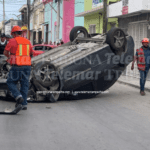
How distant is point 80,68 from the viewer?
8.23m

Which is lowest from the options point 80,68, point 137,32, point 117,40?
point 80,68

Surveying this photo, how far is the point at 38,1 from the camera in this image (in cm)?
4609

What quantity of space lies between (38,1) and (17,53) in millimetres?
40608

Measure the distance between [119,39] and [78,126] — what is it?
13.3 feet

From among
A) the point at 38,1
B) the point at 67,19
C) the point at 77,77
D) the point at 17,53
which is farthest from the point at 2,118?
the point at 38,1

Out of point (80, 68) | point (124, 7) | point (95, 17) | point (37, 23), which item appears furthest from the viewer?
point (37, 23)

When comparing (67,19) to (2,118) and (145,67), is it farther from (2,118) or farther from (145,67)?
(2,118)

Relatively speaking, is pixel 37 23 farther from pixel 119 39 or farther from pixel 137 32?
pixel 119 39

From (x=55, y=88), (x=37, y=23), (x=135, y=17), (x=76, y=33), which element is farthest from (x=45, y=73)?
(x=37, y=23)

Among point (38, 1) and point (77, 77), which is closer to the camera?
point (77, 77)

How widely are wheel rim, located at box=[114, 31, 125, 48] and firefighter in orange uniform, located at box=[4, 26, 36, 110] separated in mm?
2989

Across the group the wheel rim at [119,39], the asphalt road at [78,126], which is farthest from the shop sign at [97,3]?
the asphalt road at [78,126]

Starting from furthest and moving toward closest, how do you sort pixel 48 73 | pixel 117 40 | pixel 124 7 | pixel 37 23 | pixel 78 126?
pixel 37 23 < pixel 124 7 < pixel 117 40 < pixel 48 73 < pixel 78 126

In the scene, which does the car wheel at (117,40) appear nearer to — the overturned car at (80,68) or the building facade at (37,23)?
the overturned car at (80,68)
